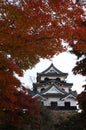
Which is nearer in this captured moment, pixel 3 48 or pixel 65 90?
pixel 3 48

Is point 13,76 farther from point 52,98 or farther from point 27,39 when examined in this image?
point 52,98

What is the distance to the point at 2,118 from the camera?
24.0 metres

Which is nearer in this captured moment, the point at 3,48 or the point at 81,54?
the point at 3,48

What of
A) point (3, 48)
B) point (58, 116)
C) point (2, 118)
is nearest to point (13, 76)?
point (3, 48)

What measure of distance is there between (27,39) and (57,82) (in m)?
46.6

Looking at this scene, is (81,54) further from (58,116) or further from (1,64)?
(58,116)

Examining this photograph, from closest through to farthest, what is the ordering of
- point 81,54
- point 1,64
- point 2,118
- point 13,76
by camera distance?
point 1,64, point 13,76, point 81,54, point 2,118

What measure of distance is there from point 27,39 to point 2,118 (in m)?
13.6

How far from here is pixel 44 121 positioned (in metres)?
37.7

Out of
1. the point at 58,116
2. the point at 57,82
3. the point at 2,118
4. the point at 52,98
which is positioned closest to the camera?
the point at 2,118

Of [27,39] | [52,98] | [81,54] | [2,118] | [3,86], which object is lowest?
[27,39]

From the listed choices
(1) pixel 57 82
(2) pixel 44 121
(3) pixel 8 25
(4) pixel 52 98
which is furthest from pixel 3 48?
(1) pixel 57 82

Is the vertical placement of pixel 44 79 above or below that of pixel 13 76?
above

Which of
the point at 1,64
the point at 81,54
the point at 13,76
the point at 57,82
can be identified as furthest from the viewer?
the point at 57,82
